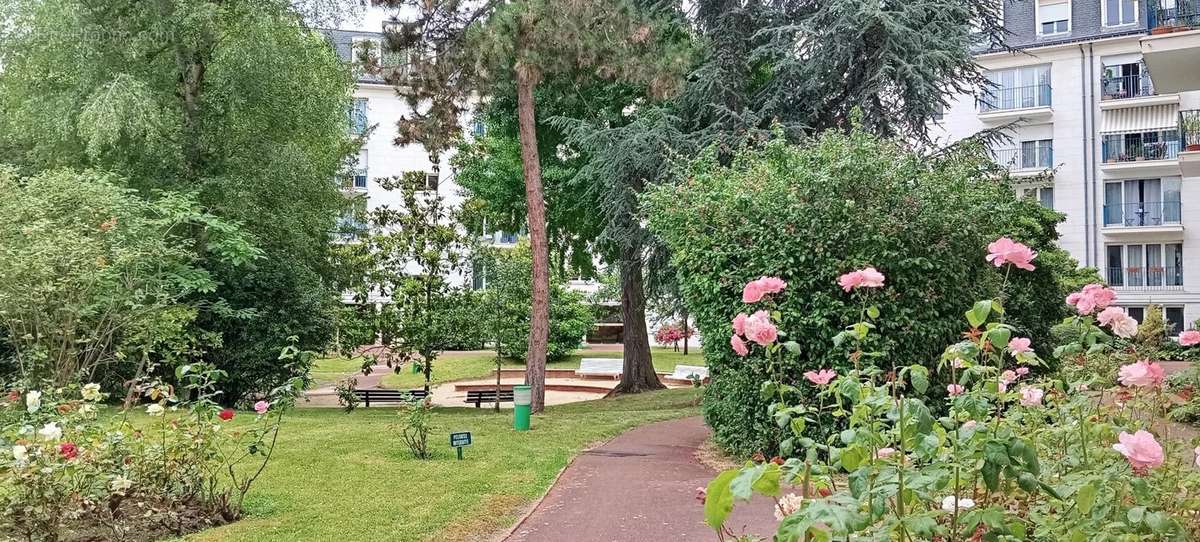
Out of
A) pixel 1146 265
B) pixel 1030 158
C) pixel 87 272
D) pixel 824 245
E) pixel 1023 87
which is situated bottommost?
pixel 87 272

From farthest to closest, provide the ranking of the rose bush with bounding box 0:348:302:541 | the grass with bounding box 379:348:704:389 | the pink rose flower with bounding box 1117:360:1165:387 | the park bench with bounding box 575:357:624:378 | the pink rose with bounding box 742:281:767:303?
the grass with bounding box 379:348:704:389 → the park bench with bounding box 575:357:624:378 → the rose bush with bounding box 0:348:302:541 → the pink rose with bounding box 742:281:767:303 → the pink rose flower with bounding box 1117:360:1165:387

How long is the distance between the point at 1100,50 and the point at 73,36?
3032 centimetres

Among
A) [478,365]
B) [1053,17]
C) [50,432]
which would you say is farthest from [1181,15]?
[478,365]

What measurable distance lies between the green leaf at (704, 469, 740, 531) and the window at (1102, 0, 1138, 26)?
33944 mm

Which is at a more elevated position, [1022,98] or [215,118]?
[1022,98]

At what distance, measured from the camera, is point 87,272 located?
11156 millimetres

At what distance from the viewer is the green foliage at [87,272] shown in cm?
1070

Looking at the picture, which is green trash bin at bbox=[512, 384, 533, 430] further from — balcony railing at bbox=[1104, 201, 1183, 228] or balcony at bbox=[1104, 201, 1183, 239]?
balcony railing at bbox=[1104, 201, 1183, 228]

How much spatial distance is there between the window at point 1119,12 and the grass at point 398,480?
2505 centimetres

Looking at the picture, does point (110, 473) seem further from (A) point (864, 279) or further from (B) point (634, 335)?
(B) point (634, 335)

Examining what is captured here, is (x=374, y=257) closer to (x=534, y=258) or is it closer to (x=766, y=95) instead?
(x=534, y=258)

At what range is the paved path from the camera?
23.3 feet

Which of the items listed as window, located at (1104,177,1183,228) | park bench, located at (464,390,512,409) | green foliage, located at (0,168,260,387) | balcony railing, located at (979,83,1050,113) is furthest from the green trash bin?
window, located at (1104,177,1183,228)

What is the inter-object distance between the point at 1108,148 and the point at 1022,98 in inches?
127
